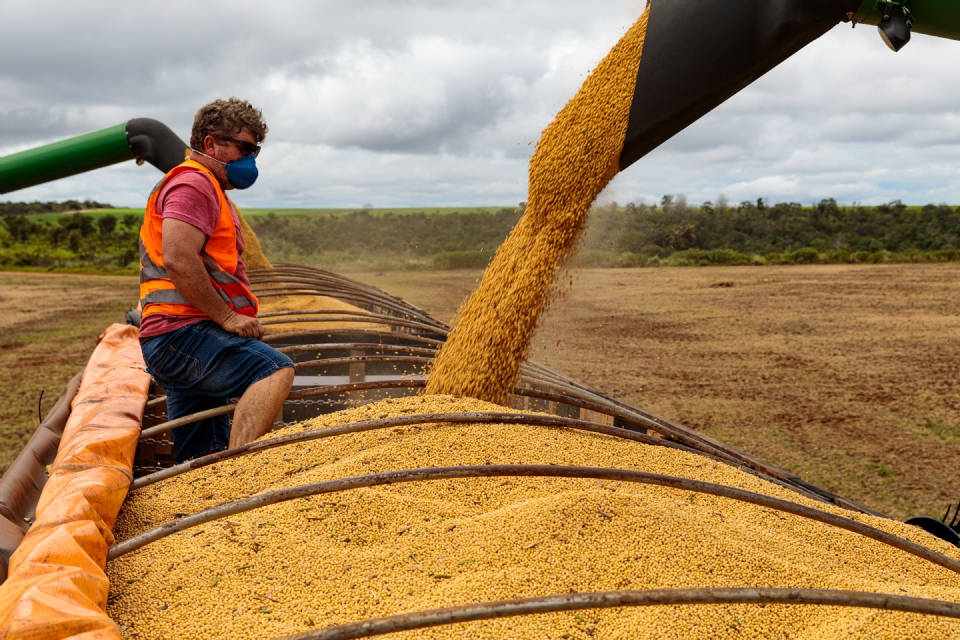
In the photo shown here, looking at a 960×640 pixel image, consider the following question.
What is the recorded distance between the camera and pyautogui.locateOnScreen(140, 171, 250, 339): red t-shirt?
218 cm

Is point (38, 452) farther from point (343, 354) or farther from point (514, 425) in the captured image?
point (343, 354)

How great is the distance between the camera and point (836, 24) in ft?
8.02

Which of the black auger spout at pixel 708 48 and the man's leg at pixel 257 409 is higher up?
the black auger spout at pixel 708 48

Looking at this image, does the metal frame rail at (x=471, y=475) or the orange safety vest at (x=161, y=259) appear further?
the orange safety vest at (x=161, y=259)

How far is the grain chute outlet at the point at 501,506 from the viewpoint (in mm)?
1359

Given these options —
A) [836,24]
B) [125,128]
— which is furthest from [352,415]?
[125,128]

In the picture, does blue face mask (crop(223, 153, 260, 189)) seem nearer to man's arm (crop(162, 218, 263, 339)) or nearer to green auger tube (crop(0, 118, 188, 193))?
man's arm (crop(162, 218, 263, 339))

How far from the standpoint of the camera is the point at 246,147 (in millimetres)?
2465

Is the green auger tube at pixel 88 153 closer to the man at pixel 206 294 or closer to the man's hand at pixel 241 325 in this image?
the man at pixel 206 294

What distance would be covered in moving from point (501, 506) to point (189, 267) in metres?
1.27

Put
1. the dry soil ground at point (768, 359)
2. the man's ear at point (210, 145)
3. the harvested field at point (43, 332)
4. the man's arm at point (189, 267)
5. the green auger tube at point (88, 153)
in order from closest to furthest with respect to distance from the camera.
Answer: the man's arm at point (189, 267) < the man's ear at point (210, 145) < the dry soil ground at point (768, 359) < the green auger tube at point (88, 153) < the harvested field at point (43, 332)

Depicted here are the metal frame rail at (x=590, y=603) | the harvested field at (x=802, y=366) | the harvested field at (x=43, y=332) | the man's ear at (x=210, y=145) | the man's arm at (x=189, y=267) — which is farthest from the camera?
the harvested field at (x=43, y=332)

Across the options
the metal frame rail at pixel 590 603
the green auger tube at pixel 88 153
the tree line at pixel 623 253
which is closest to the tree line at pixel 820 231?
the tree line at pixel 623 253

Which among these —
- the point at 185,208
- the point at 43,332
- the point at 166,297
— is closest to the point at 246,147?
the point at 185,208
